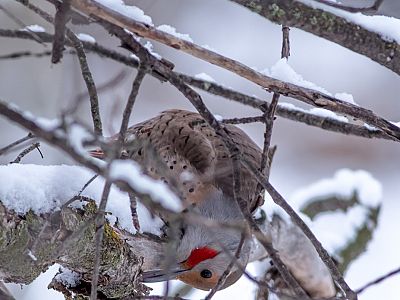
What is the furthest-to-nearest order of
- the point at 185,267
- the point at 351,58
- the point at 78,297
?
the point at 351,58, the point at 185,267, the point at 78,297

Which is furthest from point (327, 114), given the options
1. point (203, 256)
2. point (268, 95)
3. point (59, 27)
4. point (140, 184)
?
point (268, 95)

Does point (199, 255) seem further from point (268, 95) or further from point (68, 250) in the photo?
point (268, 95)

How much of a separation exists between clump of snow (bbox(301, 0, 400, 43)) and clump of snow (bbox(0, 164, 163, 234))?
0.85 metres

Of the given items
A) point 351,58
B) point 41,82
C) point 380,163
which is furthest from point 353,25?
point 351,58

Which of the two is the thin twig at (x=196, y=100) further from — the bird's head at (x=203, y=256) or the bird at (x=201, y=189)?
the bird's head at (x=203, y=256)

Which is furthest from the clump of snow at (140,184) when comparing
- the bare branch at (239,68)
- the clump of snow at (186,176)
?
the clump of snow at (186,176)

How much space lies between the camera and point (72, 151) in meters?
1.44

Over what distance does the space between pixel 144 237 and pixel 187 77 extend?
61 centimetres

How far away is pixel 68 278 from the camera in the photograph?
8.80 ft

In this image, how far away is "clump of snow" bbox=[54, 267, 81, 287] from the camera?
8.77 feet

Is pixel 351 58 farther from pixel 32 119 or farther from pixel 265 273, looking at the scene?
pixel 32 119

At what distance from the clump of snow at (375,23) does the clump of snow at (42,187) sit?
85cm

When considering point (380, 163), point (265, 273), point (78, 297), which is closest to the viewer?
point (78, 297)

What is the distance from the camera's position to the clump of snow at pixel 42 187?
218 centimetres
